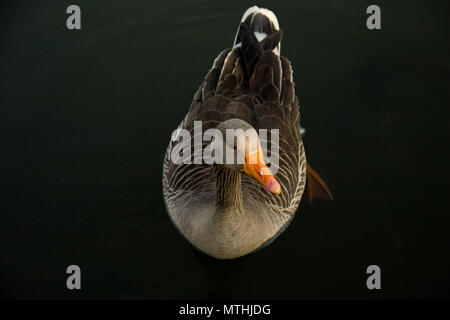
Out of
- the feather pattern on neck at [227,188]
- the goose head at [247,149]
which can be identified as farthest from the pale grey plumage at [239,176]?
the goose head at [247,149]

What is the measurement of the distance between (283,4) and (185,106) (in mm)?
2537

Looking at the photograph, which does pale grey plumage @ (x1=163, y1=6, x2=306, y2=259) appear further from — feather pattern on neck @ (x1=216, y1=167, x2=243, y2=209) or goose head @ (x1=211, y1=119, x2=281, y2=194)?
goose head @ (x1=211, y1=119, x2=281, y2=194)

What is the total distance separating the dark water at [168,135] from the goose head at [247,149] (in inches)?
55.8

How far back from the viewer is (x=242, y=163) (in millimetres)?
3023

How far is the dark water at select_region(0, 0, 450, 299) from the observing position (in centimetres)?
405

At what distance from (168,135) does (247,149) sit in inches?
92.1

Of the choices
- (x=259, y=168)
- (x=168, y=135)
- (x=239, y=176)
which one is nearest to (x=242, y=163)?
(x=259, y=168)

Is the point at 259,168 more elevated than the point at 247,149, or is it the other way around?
the point at 247,149

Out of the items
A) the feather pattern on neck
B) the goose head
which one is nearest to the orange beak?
the goose head

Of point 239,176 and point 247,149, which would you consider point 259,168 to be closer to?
point 247,149

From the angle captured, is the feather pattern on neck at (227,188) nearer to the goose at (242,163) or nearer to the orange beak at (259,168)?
the goose at (242,163)

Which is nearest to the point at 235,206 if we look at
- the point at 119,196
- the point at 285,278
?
the point at 285,278
